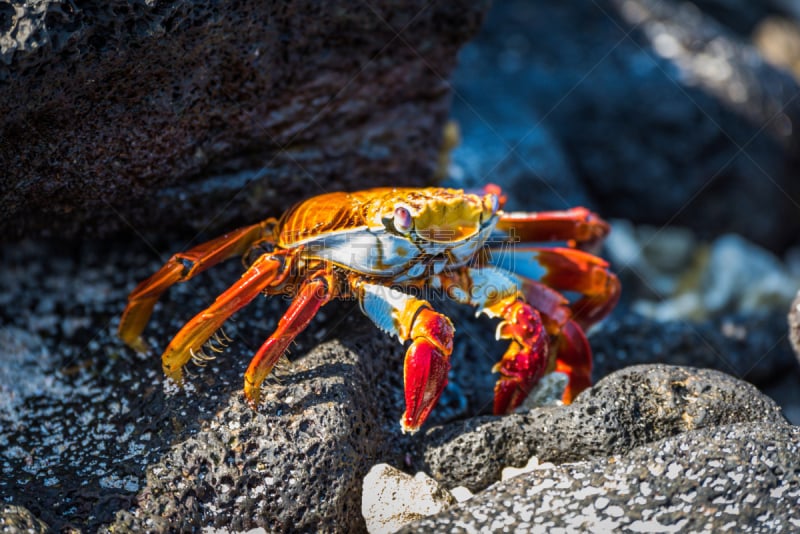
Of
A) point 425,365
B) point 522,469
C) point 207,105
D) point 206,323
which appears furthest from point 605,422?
point 207,105

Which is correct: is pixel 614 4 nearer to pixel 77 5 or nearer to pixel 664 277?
pixel 664 277

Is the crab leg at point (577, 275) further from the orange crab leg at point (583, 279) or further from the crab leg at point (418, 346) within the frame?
the crab leg at point (418, 346)

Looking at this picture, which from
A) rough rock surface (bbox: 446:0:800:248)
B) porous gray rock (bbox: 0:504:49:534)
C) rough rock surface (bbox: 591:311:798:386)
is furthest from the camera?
rough rock surface (bbox: 446:0:800:248)

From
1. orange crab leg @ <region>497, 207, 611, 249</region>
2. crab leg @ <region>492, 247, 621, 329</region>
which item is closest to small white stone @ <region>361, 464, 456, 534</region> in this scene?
crab leg @ <region>492, 247, 621, 329</region>

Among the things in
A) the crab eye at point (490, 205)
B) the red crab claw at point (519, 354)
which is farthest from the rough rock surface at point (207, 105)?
the red crab claw at point (519, 354)

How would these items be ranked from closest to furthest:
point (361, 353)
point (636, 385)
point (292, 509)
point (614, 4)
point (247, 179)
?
point (292, 509), point (636, 385), point (361, 353), point (247, 179), point (614, 4)

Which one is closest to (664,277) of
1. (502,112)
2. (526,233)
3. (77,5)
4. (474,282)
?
(502,112)

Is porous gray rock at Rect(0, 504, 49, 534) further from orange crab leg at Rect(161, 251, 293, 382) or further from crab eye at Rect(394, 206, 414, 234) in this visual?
crab eye at Rect(394, 206, 414, 234)
